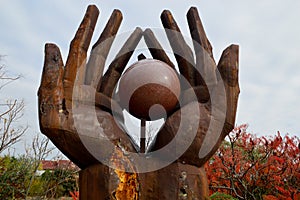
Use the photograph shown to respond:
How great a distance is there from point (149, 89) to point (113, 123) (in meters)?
0.47

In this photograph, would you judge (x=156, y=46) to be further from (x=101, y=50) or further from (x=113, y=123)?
(x=113, y=123)

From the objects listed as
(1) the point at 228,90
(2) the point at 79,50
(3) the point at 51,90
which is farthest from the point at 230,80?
(3) the point at 51,90

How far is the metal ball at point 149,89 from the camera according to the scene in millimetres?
2947

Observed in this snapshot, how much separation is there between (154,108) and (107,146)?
63 cm

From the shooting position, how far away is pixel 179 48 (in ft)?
11.7

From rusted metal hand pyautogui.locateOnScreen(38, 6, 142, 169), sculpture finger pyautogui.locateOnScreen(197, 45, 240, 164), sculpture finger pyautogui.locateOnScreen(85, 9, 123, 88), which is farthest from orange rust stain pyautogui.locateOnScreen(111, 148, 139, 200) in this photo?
sculpture finger pyautogui.locateOnScreen(85, 9, 123, 88)

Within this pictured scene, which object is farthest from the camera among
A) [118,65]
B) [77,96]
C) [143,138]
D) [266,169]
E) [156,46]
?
[266,169]

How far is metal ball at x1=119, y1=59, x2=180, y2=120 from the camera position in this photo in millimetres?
2947

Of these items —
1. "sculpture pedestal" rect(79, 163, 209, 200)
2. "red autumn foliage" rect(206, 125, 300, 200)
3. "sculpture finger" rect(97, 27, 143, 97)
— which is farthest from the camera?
"red autumn foliage" rect(206, 125, 300, 200)

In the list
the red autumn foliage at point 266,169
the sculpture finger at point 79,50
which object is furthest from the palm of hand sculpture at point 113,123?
the red autumn foliage at point 266,169

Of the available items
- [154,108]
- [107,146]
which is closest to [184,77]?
[154,108]

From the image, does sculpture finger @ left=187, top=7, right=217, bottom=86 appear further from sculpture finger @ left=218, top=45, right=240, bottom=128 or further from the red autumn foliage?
the red autumn foliage

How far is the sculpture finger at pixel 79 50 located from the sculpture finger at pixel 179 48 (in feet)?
2.96

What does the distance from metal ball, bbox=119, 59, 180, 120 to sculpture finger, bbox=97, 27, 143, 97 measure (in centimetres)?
24
